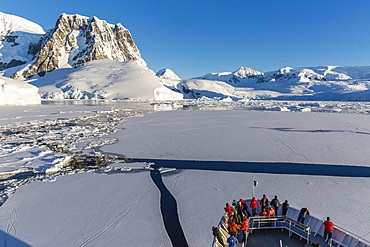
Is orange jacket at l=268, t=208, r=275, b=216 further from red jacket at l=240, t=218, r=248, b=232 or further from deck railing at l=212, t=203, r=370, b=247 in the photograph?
red jacket at l=240, t=218, r=248, b=232

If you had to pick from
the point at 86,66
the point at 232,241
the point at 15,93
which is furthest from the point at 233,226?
the point at 86,66

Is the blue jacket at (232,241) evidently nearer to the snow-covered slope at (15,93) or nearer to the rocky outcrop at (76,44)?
the snow-covered slope at (15,93)

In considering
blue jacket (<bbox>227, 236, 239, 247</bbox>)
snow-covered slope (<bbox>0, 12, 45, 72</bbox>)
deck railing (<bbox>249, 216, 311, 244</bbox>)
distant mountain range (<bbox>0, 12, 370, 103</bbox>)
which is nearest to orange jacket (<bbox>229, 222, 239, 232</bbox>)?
blue jacket (<bbox>227, 236, 239, 247</bbox>)

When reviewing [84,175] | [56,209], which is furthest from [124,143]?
[56,209]

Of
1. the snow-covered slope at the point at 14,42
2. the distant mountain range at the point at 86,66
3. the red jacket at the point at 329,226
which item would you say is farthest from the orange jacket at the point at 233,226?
the snow-covered slope at the point at 14,42

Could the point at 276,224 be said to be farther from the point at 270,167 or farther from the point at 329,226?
the point at 270,167

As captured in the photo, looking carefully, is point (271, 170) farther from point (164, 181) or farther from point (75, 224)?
point (75, 224)
